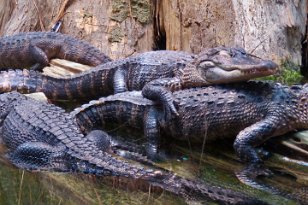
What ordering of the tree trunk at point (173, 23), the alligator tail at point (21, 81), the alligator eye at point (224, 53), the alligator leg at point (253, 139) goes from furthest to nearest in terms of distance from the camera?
the tree trunk at point (173, 23) → the alligator tail at point (21, 81) → the alligator eye at point (224, 53) → the alligator leg at point (253, 139)

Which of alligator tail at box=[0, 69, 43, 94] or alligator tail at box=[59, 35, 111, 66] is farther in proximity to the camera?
alligator tail at box=[59, 35, 111, 66]

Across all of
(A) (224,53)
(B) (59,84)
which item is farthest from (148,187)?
(B) (59,84)

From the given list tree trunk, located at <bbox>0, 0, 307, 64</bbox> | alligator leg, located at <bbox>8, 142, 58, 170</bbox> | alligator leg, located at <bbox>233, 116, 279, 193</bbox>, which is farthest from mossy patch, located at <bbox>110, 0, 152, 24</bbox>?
alligator leg, located at <bbox>233, 116, 279, 193</bbox>

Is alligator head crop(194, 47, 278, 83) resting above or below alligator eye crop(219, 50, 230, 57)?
below

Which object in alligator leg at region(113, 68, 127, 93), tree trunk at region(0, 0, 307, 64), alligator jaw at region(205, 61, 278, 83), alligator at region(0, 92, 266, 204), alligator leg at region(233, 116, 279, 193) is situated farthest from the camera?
tree trunk at region(0, 0, 307, 64)

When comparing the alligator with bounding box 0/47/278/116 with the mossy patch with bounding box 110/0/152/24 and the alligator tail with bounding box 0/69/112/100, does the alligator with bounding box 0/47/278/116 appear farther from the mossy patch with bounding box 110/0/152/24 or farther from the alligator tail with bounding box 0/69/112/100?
Result: the mossy patch with bounding box 110/0/152/24

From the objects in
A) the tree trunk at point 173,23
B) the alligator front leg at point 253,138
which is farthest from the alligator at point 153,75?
the tree trunk at point 173,23

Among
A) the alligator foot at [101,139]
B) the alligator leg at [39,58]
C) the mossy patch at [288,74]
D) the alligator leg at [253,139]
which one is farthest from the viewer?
the alligator leg at [39,58]

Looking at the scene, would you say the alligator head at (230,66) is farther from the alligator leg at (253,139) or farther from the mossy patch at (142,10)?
the mossy patch at (142,10)
